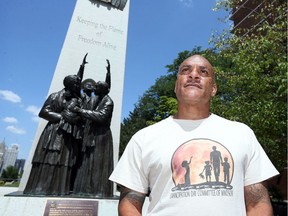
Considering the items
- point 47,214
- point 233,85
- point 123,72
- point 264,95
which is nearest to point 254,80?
point 264,95

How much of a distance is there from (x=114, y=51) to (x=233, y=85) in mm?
5750

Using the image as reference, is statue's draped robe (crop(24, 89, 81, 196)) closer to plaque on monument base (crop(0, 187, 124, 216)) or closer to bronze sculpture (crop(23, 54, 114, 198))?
bronze sculpture (crop(23, 54, 114, 198))

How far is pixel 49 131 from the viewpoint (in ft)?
17.6

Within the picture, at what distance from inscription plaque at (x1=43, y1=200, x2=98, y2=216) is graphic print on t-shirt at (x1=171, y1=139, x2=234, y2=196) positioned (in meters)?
3.59

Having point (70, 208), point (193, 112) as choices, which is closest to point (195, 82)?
point (193, 112)

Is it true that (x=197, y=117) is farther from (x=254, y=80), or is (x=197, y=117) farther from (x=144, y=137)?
(x=254, y=80)

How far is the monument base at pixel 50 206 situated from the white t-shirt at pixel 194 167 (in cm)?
341

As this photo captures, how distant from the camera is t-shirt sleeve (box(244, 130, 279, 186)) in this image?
145 cm

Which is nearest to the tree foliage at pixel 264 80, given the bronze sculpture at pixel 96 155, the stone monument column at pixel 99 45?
the stone monument column at pixel 99 45

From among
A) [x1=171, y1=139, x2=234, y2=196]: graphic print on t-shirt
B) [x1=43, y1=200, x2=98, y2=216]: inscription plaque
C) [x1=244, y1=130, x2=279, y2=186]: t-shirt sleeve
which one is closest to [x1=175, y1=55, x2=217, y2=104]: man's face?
[x1=171, y1=139, x2=234, y2=196]: graphic print on t-shirt

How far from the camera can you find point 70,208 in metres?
4.46

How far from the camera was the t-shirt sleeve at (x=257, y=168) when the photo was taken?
1454 millimetres

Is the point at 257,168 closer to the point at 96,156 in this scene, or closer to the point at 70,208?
the point at 70,208

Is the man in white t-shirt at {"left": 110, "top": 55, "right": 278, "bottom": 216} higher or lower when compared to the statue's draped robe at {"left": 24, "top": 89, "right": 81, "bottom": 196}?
lower
